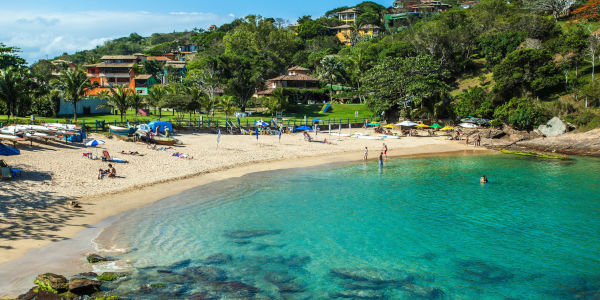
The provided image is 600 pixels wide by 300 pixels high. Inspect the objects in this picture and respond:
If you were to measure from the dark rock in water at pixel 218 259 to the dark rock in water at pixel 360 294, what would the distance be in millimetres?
4663

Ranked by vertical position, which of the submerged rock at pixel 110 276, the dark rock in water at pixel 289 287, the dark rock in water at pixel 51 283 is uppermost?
the dark rock in water at pixel 51 283

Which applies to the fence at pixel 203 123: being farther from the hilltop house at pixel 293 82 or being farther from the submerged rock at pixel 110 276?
the submerged rock at pixel 110 276

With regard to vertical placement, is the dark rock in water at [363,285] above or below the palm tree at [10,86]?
below

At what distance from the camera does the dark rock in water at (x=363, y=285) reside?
1379 cm

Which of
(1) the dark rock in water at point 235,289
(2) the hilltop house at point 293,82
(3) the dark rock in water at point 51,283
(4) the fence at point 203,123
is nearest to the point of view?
(3) the dark rock in water at point 51,283

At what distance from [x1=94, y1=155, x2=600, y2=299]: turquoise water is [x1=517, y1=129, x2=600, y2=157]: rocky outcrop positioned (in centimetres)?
1352

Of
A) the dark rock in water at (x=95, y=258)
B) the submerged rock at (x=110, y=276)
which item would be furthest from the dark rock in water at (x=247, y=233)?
the submerged rock at (x=110, y=276)

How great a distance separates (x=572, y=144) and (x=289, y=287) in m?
42.3

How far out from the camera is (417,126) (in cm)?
5441

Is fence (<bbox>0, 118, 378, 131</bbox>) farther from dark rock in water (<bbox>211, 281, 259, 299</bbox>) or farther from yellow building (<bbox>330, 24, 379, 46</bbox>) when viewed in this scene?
yellow building (<bbox>330, 24, 379, 46</bbox>)

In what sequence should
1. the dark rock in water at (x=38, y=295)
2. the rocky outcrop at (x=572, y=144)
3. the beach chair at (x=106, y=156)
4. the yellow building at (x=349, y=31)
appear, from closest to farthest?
the dark rock in water at (x=38, y=295) < the beach chair at (x=106, y=156) < the rocky outcrop at (x=572, y=144) < the yellow building at (x=349, y=31)

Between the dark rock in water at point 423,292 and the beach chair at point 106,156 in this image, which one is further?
the beach chair at point 106,156

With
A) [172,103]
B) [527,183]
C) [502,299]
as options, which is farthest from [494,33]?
[502,299]

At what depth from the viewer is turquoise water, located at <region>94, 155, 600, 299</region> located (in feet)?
45.5
